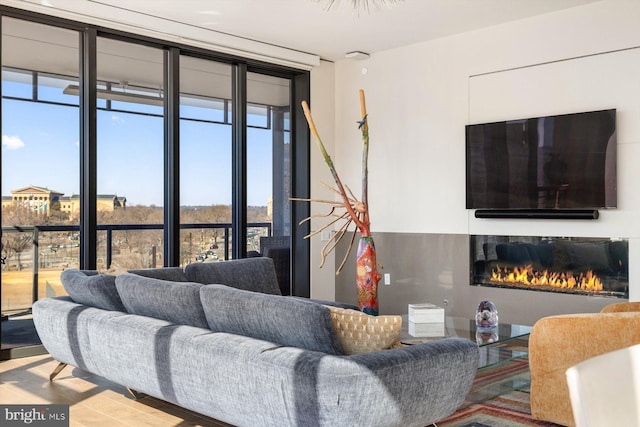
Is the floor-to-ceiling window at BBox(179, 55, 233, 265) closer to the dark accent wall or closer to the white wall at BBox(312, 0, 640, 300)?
the white wall at BBox(312, 0, 640, 300)

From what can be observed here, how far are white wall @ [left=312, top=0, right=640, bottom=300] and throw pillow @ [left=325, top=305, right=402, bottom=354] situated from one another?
3166 mm

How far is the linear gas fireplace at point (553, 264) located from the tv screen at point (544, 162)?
312 millimetres

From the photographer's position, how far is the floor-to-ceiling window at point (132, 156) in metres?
5.07

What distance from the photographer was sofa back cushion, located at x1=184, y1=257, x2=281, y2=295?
477cm

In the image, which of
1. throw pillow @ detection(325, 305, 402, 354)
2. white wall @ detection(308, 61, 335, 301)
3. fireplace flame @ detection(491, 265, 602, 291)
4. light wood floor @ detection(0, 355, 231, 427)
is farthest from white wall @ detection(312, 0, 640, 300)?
light wood floor @ detection(0, 355, 231, 427)

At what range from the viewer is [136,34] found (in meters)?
5.69

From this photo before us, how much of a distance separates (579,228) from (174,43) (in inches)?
153

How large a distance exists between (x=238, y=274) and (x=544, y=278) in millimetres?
2620

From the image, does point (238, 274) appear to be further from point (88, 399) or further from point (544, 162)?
point (544, 162)

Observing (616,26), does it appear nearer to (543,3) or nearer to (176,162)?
(543,3)

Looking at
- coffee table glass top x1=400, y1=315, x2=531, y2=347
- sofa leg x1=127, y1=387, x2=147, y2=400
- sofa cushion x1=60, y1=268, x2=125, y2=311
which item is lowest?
sofa leg x1=127, y1=387, x2=147, y2=400

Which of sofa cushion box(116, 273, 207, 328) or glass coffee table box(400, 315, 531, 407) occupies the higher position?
sofa cushion box(116, 273, 207, 328)

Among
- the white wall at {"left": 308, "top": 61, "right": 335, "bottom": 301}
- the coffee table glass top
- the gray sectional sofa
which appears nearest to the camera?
the gray sectional sofa

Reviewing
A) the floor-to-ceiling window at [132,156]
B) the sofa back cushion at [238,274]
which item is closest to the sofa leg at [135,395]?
the sofa back cushion at [238,274]
